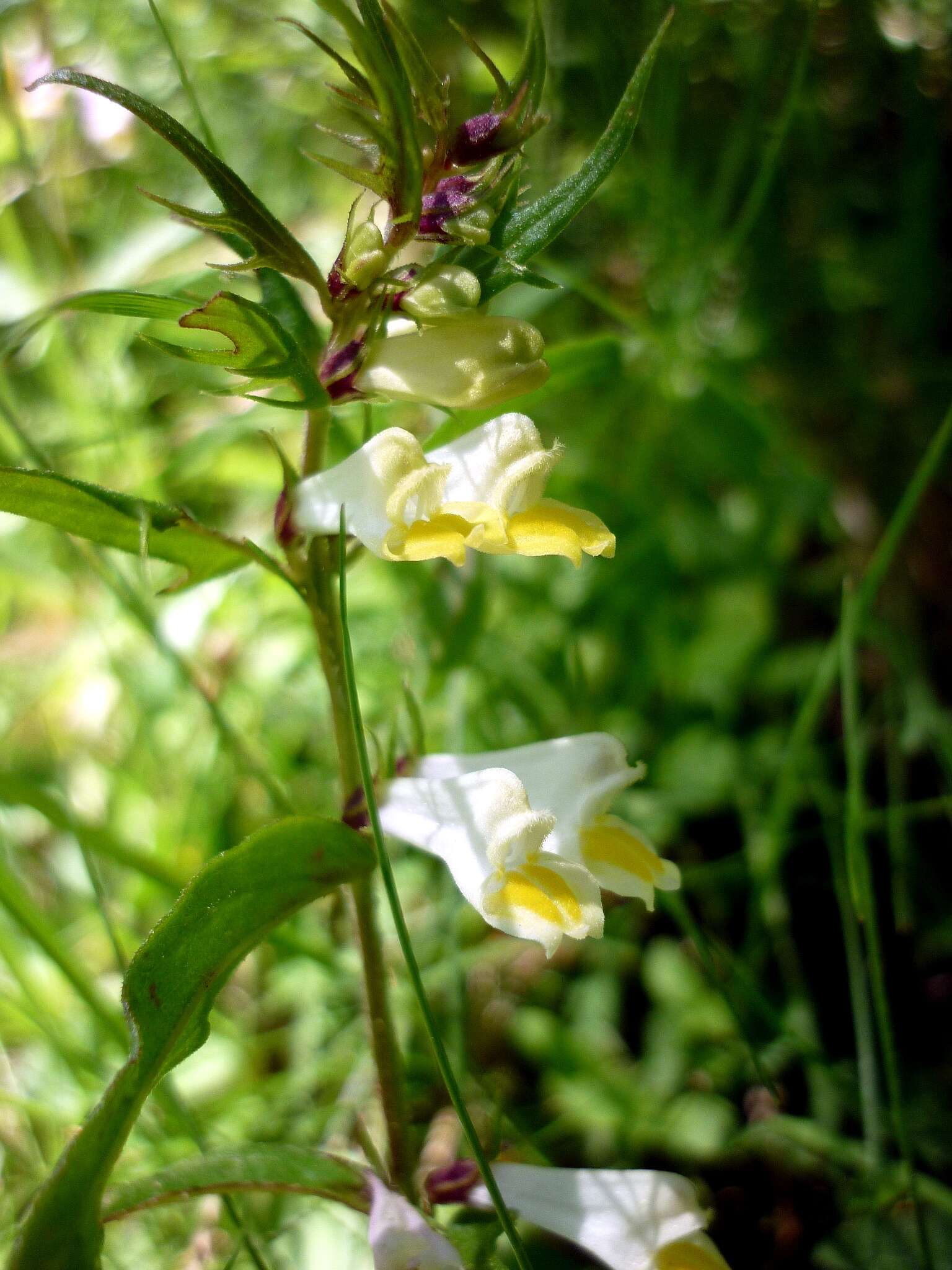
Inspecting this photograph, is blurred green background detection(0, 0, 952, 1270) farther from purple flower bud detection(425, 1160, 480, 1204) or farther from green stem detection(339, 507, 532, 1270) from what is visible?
green stem detection(339, 507, 532, 1270)

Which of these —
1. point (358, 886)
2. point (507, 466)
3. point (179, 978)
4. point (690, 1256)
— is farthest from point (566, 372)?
point (690, 1256)

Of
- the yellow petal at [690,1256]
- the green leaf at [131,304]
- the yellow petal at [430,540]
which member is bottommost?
the yellow petal at [690,1256]

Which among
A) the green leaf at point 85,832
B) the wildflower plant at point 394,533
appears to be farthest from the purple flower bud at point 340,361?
the green leaf at point 85,832

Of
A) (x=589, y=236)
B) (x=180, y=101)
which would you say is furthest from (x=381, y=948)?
(x=180, y=101)

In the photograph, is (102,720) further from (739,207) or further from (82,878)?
(739,207)

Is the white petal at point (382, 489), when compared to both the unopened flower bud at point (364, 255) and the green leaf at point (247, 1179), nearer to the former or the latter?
the unopened flower bud at point (364, 255)

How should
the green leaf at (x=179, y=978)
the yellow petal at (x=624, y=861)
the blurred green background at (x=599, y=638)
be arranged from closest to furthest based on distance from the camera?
the green leaf at (x=179, y=978) → the yellow petal at (x=624, y=861) → the blurred green background at (x=599, y=638)

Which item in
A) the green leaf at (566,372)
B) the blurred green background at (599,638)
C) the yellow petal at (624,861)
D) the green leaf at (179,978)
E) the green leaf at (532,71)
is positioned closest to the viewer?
the green leaf at (179,978)
